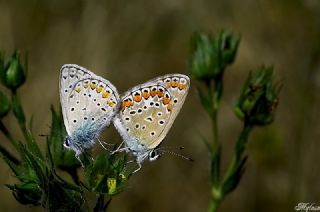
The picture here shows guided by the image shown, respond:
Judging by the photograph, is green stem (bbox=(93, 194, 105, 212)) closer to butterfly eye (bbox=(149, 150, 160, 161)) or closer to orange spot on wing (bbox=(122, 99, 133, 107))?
butterfly eye (bbox=(149, 150, 160, 161))

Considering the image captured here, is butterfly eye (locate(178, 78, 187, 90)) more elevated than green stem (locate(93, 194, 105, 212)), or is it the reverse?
butterfly eye (locate(178, 78, 187, 90))

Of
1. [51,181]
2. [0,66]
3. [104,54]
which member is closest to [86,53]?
[104,54]

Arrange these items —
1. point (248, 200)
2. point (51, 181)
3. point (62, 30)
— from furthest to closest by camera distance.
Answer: point (62, 30) → point (248, 200) → point (51, 181)

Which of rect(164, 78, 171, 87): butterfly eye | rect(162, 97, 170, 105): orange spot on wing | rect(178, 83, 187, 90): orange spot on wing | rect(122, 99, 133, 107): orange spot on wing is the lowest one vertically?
rect(162, 97, 170, 105): orange spot on wing

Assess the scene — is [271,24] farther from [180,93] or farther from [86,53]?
[180,93]

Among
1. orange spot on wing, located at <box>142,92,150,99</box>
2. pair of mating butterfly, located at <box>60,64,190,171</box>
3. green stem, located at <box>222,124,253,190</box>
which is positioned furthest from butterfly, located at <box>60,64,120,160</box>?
green stem, located at <box>222,124,253,190</box>

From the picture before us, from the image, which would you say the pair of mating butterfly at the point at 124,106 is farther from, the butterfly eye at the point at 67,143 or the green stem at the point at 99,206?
the green stem at the point at 99,206
